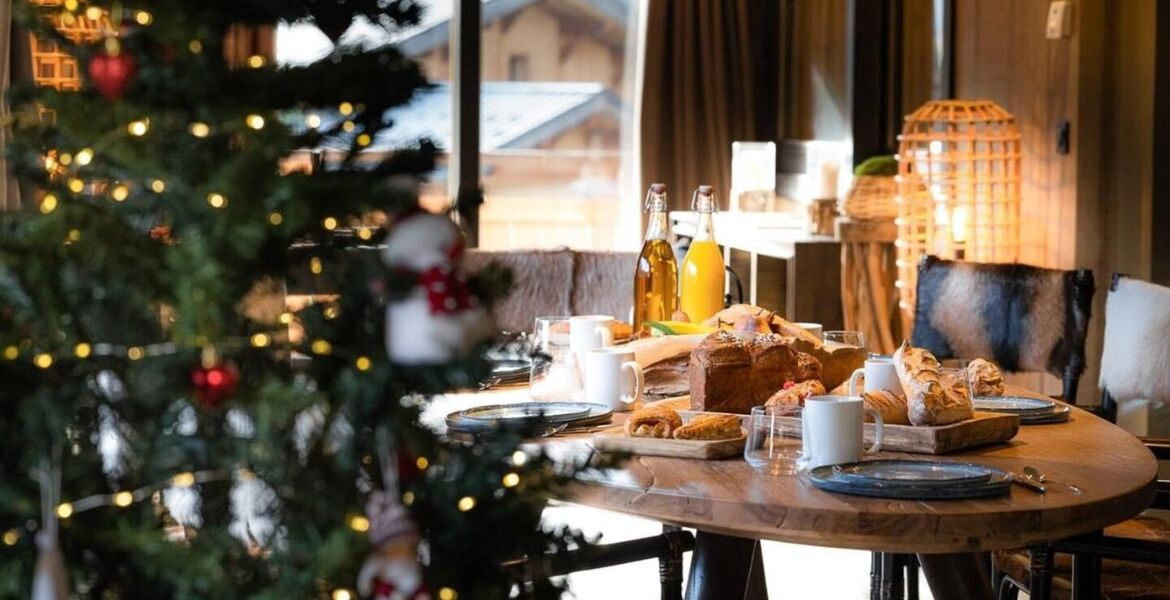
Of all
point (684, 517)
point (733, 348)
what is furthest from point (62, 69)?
point (684, 517)

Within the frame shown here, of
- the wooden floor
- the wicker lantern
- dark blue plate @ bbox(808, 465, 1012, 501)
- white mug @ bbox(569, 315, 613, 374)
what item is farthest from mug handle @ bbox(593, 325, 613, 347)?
the wicker lantern

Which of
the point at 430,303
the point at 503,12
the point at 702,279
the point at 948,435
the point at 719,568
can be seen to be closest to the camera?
the point at 430,303

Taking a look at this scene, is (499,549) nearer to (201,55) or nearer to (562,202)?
(201,55)

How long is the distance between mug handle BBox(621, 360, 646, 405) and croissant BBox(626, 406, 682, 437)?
0.85ft

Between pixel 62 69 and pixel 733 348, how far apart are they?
362cm

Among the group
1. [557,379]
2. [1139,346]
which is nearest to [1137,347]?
[1139,346]

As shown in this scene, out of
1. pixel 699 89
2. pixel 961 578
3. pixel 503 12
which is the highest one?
pixel 503 12

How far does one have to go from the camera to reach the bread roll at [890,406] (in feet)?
6.42

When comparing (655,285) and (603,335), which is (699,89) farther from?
(603,335)

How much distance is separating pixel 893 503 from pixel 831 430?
0.19 m

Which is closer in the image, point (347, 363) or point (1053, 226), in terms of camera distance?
point (347, 363)

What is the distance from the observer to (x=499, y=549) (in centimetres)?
116

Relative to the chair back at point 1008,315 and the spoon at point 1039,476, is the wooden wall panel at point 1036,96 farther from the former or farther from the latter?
the spoon at point 1039,476

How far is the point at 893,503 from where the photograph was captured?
1601 millimetres
